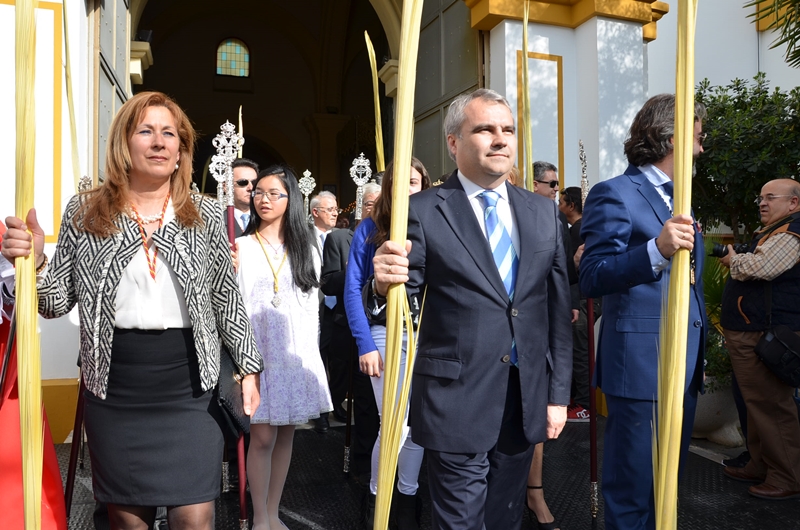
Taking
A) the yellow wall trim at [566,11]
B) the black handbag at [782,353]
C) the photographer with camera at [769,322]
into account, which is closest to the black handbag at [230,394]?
the photographer with camera at [769,322]

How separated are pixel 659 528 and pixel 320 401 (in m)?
2.63

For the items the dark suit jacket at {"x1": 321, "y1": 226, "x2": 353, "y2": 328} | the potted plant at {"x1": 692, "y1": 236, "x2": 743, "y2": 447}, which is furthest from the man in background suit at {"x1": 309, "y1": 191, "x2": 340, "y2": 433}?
the potted plant at {"x1": 692, "y1": 236, "x2": 743, "y2": 447}

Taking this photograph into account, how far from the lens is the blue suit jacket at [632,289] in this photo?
263cm

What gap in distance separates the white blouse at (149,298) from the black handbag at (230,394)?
21 centimetres

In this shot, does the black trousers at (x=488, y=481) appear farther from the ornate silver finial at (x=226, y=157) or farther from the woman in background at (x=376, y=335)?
the ornate silver finial at (x=226, y=157)

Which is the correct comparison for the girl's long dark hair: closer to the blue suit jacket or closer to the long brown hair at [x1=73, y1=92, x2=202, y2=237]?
the long brown hair at [x1=73, y1=92, x2=202, y2=237]

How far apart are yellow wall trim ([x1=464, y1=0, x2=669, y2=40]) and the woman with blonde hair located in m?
5.30

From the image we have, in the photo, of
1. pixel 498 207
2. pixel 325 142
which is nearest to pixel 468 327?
pixel 498 207

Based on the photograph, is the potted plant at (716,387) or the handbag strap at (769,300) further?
the potted plant at (716,387)

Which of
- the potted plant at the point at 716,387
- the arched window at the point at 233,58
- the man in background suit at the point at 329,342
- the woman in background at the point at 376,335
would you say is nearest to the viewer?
the woman in background at the point at 376,335

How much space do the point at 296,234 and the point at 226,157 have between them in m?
0.51

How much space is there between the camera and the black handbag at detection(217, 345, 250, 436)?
2.42 metres

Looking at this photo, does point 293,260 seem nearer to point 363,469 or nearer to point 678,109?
point 363,469

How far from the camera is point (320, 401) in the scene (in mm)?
3715
